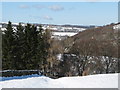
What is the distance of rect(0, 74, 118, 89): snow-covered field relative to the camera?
15.1m

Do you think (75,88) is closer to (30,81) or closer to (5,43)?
(30,81)

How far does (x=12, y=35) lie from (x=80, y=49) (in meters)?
19.0

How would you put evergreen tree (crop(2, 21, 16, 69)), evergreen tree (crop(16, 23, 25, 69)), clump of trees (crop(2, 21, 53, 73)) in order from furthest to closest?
evergreen tree (crop(16, 23, 25, 69)), clump of trees (crop(2, 21, 53, 73)), evergreen tree (crop(2, 21, 16, 69))

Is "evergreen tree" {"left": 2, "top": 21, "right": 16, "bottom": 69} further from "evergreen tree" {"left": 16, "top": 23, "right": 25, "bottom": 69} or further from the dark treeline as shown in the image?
"evergreen tree" {"left": 16, "top": 23, "right": 25, "bottom": 69}

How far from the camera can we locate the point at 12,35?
4131cm

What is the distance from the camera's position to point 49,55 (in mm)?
50312

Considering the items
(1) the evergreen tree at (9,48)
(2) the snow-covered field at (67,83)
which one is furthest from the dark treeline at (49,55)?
(2) the snow-covered field at (67,83)

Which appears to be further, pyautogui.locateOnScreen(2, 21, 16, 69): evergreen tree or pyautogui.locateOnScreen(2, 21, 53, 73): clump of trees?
pyautogui.locateOnScreen(2, 21, 53, 73): clump of trees

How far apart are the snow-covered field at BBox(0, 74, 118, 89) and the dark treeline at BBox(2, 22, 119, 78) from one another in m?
17.7

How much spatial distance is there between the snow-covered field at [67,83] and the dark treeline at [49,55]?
17689 millimetres

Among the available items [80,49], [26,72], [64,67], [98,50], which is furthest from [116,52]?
[26,72]

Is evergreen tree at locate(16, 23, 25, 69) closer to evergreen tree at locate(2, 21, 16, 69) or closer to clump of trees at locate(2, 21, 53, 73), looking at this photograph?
clump of trees at locate(2, 21, 53, 73)

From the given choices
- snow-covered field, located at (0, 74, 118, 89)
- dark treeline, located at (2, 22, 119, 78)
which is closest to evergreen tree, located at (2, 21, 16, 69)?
dark treeline, located at (2, 22, 119, 78)

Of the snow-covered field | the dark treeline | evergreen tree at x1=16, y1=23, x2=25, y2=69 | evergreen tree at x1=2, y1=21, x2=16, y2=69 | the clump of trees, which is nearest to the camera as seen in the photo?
the snow-covered field
